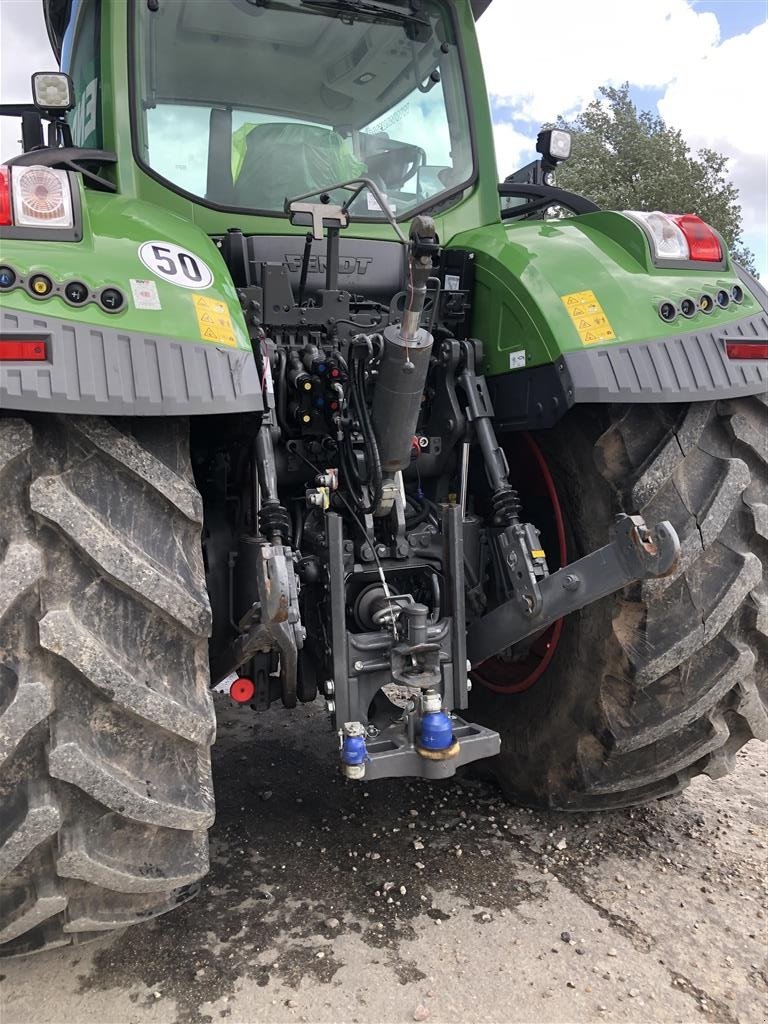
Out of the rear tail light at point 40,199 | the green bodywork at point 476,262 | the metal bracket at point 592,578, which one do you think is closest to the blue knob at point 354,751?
the metal bracket at point 592,578

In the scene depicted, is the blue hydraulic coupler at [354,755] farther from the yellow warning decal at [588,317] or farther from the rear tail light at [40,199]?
the rear tail light at [40,199]

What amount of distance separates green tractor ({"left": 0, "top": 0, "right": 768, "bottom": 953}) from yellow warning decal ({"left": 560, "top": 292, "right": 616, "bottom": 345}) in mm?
12

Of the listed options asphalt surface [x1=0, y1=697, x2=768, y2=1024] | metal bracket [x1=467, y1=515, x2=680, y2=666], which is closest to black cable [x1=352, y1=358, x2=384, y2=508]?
metal bracket [x1=467, y1=515, x2=680, y2=666]

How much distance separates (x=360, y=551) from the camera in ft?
8.04

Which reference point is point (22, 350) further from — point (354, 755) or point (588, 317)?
point (588, 317)

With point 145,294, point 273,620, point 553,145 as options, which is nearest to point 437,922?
point 273,620

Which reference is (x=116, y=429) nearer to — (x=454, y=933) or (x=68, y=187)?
(x=68, y=187)

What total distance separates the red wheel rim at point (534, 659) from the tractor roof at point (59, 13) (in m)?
1.73

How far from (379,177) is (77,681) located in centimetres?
202

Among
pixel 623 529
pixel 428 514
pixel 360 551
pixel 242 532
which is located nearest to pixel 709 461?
pixel 623 529

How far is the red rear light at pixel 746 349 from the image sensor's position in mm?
2289

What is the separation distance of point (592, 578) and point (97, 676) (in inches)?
46.2

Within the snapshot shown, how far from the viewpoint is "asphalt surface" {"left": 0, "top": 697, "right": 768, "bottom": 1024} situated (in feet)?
6.71

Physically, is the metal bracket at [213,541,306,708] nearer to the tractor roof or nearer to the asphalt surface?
the asphalt surface
